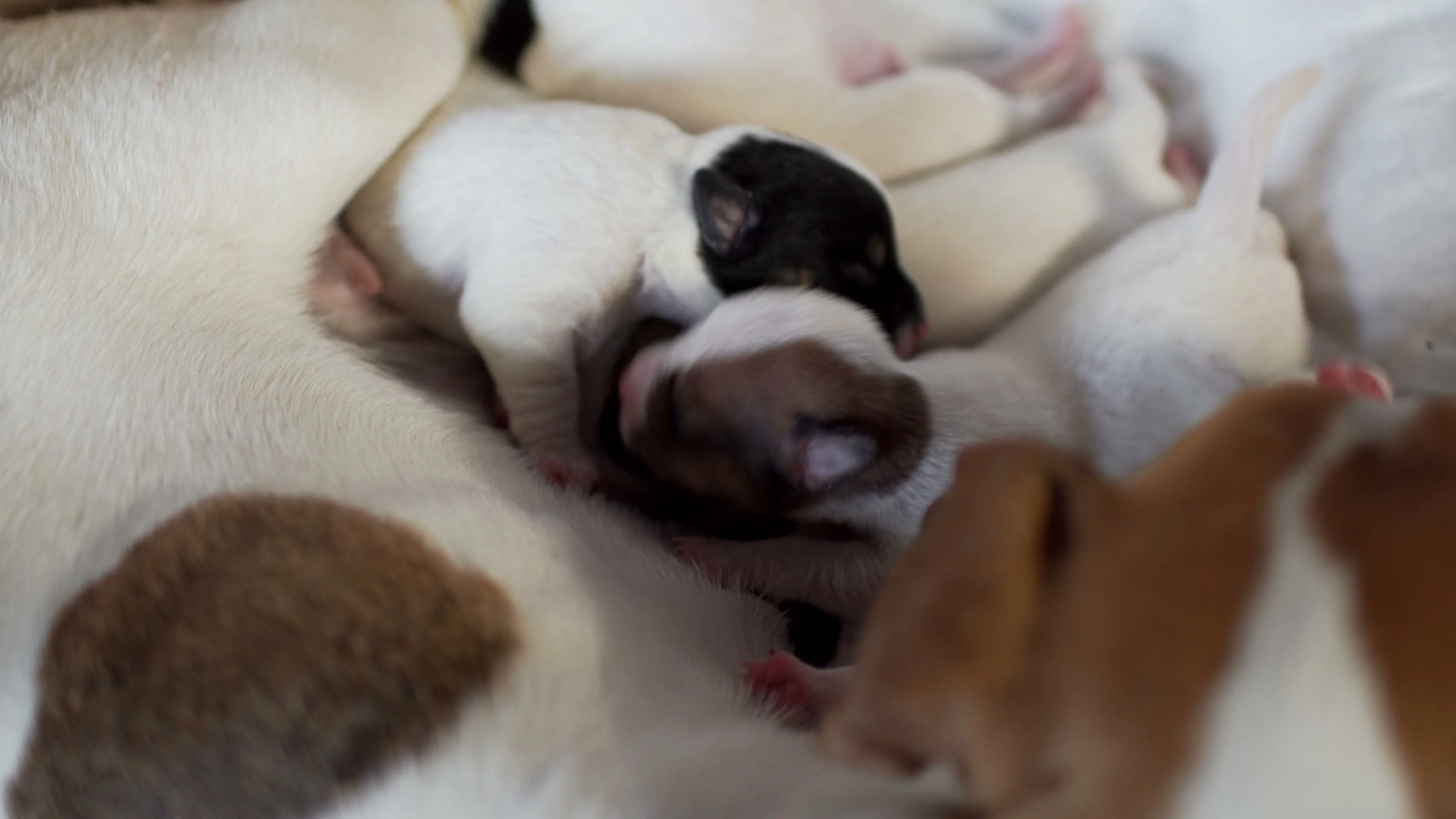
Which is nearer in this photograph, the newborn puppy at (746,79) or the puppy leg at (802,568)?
the puppy leg at (802,568)

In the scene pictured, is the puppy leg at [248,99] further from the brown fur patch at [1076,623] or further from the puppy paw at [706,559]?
the brown fur patch at [1076,623]

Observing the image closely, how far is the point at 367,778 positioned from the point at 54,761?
0.29 metres

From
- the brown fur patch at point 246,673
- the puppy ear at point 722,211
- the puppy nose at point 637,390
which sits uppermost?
the puppy ear at point 722,211

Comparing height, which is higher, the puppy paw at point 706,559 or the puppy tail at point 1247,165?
the puppy tail at point 1247,165

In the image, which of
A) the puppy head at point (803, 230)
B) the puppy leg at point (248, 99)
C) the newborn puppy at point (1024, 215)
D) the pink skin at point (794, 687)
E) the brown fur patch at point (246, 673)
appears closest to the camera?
the brown fur patch at point (246, 673)

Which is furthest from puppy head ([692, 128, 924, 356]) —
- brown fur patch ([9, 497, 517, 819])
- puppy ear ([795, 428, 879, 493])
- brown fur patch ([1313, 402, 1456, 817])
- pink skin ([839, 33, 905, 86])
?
brown fur patch ([1313, 402, 1456, 817])

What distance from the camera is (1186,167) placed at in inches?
68.4

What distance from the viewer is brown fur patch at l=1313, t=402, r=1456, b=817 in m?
0.58

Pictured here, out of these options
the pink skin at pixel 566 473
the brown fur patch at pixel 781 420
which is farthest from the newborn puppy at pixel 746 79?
the pink skin at pixel 566 473

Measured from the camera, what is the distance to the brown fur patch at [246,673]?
864mm

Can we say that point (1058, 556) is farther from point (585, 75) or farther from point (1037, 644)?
point (585, 75)

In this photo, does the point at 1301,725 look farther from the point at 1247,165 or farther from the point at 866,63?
the point at 866,63

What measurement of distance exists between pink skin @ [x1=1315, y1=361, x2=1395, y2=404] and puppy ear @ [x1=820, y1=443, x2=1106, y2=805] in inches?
26.6

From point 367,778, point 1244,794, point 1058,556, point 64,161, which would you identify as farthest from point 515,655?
point 64,161
